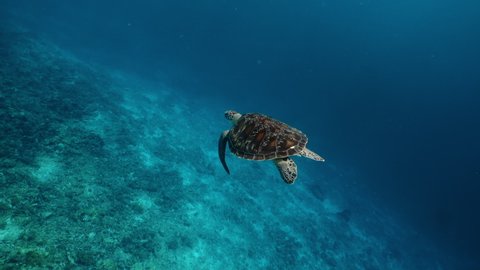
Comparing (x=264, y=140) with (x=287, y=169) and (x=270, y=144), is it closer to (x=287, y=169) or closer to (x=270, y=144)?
(x=270, y=144)

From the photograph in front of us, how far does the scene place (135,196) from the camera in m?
10.5

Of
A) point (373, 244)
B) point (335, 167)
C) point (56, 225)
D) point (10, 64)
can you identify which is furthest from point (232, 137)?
point (335, 167)

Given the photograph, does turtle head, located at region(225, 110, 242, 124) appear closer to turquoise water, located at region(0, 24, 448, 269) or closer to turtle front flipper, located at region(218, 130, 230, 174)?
turtle front flipper, located at region(218, 130, 230, 174)

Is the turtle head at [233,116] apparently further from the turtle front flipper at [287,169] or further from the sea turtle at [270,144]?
the turtle front flipper at [287,169]

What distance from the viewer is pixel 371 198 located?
2861 cm

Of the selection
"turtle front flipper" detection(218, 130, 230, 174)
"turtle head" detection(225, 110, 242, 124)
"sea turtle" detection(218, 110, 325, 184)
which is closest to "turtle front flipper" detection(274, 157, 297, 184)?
"sea turtle" detection(218, 110, 325, 184)

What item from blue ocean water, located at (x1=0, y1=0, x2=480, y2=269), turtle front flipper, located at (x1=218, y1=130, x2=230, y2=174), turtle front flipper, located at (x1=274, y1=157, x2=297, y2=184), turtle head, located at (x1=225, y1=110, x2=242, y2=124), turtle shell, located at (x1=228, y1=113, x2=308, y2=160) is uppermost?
turtle shell, located at (x1=228, y1=113, x2=308, y2=160)

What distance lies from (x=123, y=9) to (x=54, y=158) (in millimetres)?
92856

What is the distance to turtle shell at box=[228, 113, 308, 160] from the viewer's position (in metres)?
6.11

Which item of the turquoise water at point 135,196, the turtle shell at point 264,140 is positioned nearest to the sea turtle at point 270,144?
the turtle shell at point 264,140

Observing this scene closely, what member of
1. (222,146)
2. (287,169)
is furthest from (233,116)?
(287,169)

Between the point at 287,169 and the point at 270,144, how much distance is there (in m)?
0.68

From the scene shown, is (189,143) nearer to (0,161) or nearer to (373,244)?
(0,161)

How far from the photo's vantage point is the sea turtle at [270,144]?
607cm
